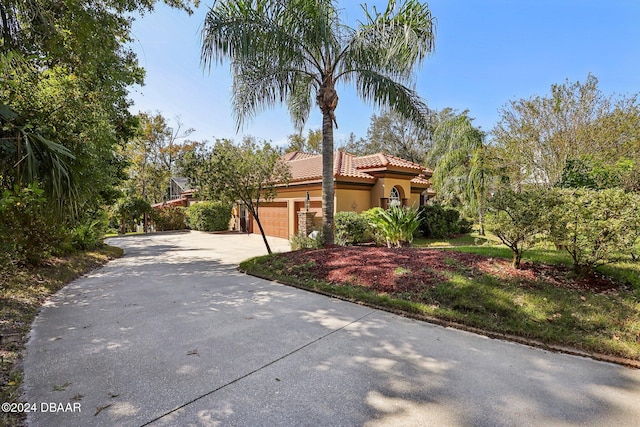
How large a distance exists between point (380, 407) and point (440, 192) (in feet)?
60.1

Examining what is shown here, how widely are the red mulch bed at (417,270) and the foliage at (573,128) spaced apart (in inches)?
230

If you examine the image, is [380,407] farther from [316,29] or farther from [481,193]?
[481,193]

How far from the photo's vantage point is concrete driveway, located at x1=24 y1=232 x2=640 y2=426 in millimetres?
2398

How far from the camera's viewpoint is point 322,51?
883 cm

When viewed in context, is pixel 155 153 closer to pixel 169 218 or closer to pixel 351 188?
pixel 169 218

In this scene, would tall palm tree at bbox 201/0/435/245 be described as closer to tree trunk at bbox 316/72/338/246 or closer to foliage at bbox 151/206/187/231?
tree trunk at bbox 316/72/338/246

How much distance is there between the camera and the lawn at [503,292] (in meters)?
3.90

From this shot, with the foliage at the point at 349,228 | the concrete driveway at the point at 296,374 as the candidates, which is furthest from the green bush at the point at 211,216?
the concrete driveway at the point at 296,374

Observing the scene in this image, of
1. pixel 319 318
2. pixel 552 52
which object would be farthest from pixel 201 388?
pixel 552 52

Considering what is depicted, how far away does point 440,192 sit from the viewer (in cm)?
1889

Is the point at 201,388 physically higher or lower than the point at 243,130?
lower

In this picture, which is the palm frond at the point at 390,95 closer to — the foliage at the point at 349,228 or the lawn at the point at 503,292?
the lawn at the point at 503,292

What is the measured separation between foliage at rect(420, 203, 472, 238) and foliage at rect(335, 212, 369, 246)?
4.06m

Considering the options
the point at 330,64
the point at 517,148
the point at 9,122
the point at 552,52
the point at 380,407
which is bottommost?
the point at 380,407
